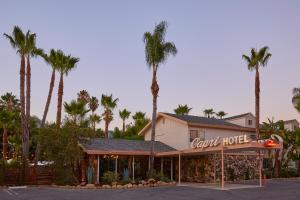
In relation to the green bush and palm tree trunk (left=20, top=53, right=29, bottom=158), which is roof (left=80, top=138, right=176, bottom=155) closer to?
the green bush

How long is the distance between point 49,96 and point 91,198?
19.9 meters

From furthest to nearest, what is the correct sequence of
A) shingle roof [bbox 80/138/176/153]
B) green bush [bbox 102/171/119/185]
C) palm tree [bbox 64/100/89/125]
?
palm tree [bbox 64/100/89/125], shingle roof [bbox 80/138/176/153], green bush [bbox 102/171/119/185]

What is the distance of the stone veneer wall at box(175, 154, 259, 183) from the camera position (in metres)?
35.2

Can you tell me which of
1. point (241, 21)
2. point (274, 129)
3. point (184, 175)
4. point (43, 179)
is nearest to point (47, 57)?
point (43, 179)

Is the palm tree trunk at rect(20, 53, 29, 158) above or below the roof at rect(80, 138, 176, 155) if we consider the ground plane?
above

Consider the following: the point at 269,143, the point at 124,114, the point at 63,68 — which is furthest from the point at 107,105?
the point at 269,143

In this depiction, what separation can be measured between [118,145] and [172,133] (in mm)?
6923

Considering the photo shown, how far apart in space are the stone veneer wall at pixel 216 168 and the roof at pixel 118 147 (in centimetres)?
302

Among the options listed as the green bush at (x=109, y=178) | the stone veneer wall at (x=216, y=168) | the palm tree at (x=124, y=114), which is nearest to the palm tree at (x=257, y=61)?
the stone veneer wall at (x=216, y=168)

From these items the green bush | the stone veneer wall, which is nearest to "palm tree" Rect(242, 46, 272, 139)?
the stone veneer wall

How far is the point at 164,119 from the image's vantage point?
41312 millimetres

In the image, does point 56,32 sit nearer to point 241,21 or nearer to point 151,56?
point 151,56

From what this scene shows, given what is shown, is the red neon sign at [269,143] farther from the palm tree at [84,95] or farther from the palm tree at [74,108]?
the palm tree at [84,95]

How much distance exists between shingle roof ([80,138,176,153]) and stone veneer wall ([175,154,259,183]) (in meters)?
2.92
